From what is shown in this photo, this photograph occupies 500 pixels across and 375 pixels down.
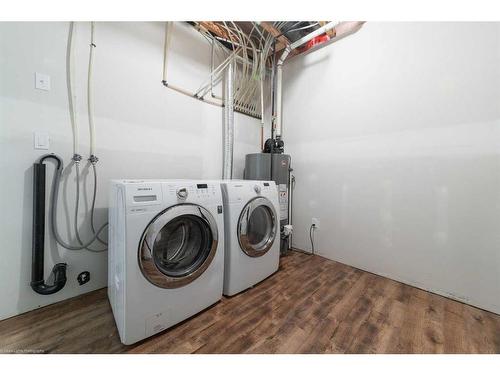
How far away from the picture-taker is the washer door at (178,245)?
928mm

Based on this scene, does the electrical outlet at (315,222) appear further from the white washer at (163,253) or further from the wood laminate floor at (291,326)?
the white washer at (163,253)

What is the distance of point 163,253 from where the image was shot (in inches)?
43.8

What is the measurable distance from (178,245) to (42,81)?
1.27 meters

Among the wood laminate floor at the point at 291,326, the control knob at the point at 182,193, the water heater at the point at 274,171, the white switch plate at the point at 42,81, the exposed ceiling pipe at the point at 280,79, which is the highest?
the exposed ceiling pipe at the point at 280,79

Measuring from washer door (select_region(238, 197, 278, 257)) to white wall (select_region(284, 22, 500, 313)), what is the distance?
28.8 inches

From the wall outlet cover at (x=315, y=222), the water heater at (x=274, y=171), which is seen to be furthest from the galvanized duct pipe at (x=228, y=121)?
the wall outlet cover at (x=315, y=222)

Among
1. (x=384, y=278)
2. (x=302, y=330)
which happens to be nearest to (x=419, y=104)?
(x=384, y=278)

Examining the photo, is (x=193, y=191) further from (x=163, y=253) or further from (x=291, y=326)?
(x=291, y=326)

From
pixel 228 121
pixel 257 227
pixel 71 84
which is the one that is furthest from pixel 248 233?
pixel 71 84

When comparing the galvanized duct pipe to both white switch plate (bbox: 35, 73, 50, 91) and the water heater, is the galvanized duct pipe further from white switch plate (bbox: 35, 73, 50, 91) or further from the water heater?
white switch plate (bbox: 35, 73, 50, 91)

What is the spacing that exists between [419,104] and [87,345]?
2552 millimetres

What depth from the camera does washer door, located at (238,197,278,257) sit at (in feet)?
4.39
